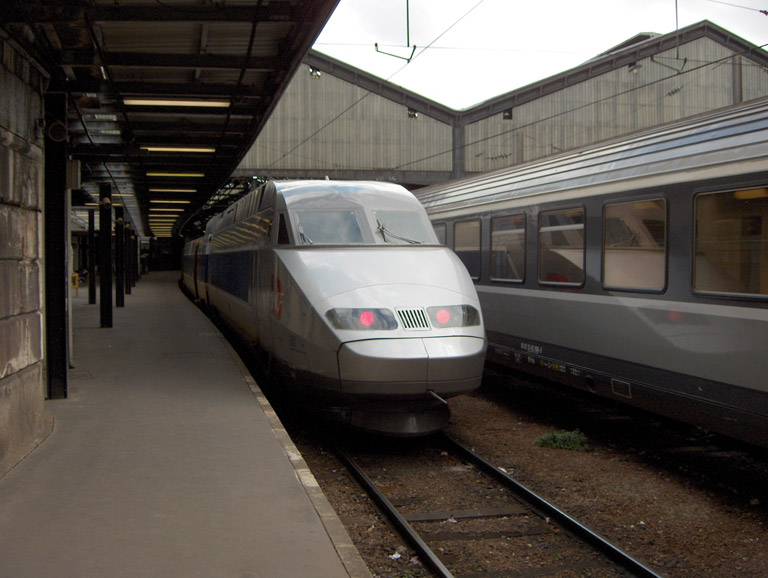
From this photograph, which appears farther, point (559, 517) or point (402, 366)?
point (402, 366)

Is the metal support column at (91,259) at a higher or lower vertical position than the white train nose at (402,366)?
higher

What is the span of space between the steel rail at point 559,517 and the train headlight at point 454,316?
127 cm

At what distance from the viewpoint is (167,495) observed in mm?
5297

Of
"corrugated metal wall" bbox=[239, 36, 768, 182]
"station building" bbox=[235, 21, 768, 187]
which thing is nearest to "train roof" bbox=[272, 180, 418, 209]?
→ "station building" bbox=[235, 21, 768, 187]

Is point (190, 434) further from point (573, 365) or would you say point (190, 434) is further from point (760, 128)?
point (760, 128)

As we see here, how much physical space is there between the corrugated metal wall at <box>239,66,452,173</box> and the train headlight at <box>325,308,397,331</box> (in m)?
29.5

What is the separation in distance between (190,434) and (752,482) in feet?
16.7

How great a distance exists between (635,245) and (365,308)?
275 centimetres

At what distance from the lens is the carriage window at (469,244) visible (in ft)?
37.3

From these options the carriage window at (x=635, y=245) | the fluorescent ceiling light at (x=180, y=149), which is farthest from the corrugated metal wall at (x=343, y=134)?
the carriage window at (x=635, y=245)

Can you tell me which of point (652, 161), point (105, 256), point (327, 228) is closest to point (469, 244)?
point (327, 228)

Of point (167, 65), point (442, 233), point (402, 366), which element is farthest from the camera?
point (442, 233)

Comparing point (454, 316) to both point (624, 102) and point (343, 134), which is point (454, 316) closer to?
point (343, 134)

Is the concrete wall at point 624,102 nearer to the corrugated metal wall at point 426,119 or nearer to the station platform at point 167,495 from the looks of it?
the corrugated metal wall at point 426,119
